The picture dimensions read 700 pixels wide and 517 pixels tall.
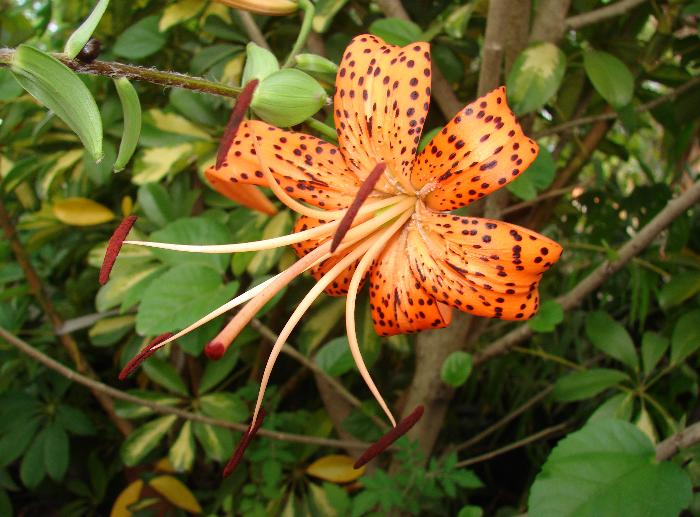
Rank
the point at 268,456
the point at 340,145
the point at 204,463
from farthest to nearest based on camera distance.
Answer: the point at 204,463, the point at 268,456, the point at 340,145

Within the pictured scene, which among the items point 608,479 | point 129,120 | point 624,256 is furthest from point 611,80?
point 129,120

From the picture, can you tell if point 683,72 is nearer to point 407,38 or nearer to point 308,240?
point 407,38

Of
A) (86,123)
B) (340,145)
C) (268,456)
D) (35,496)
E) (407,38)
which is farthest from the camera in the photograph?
(35,496)

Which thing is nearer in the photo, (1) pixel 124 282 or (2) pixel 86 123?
(2) pixel 86 123

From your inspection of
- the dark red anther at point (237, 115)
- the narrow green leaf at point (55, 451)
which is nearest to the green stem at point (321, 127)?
the dark red anther at point (237, 115)

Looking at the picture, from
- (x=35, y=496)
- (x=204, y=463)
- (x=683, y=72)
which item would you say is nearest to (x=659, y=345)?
(x=683, y=72)

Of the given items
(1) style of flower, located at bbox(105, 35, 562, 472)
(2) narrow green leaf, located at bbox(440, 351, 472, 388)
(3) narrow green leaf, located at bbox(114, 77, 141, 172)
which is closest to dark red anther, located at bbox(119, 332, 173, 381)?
(1) style of flower, located at bbox(105, 35, 562, 472)

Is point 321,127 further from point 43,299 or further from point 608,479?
point 43,299

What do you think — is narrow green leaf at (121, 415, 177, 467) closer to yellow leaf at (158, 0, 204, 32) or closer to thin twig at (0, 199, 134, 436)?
thin twig at (0, 199, 134, 436)
